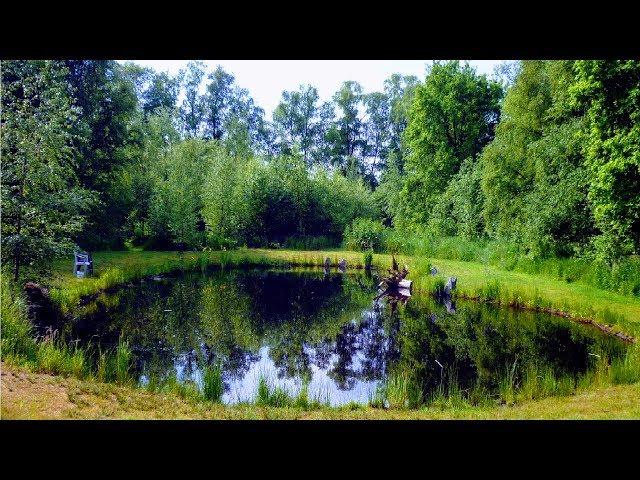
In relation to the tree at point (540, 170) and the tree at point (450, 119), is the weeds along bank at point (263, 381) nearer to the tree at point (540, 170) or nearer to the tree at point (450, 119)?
the tree at point (540, 170)

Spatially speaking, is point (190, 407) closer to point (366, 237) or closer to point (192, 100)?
point (366, 237)

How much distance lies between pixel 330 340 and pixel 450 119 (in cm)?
2193

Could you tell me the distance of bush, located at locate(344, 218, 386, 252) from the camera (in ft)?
91.6

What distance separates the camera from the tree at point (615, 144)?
10.6 metres

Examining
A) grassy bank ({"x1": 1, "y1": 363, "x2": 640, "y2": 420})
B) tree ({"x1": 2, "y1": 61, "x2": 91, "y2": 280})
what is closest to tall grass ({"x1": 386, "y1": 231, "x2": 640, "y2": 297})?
grassy bank ({"x1": 1, "y1": 363, "x2": 640, "y2": 420})

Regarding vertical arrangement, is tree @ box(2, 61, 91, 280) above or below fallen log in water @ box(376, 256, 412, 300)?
above

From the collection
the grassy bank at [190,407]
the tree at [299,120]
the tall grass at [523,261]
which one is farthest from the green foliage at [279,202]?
the grassy bank at [190,407]

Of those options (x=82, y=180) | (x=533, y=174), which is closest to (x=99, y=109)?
(x=82, y=180)

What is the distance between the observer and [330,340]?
11.2 m

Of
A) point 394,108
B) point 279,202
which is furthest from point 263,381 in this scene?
point 394,108

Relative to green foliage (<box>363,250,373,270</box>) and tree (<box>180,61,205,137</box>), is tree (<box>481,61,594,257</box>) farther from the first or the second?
tree (<box>180,61,205,137</box>)

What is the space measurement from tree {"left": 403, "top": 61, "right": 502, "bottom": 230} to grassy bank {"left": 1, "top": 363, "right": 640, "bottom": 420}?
23.6 m

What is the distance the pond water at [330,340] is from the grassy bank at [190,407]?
89 cm
